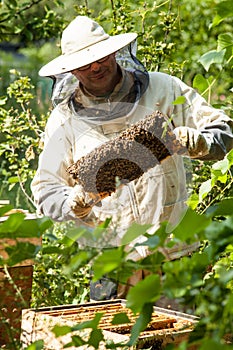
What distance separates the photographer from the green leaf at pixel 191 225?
95cm

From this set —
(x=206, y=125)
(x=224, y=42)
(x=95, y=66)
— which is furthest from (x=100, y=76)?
(x=224, y=42)

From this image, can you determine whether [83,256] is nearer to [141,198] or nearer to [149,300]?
[149,300]

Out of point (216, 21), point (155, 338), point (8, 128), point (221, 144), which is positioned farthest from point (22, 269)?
point (8, 128)

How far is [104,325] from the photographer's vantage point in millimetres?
2188

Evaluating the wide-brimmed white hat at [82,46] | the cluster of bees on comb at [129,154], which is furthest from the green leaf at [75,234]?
the wide-brimmed white hat at [82,46]

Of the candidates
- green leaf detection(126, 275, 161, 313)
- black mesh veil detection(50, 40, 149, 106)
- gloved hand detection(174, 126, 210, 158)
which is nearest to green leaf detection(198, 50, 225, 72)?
green leaf detection(126, 275, 161, 313)

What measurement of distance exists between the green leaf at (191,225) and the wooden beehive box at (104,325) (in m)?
0.96

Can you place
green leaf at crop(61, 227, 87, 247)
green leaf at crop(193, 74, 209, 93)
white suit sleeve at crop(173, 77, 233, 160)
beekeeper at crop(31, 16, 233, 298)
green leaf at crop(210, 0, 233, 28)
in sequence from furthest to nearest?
1. beekeeper at crop(31, 16, 233, 298)
2. white suit sleeve at crop(173, 77, 233, 160)
3. green leaf at crop(193, 74, 209, 93)
4. green leaf at crop(210, 0, 233, 28)
5. green leaf at crop(61, 227, 87, 247)

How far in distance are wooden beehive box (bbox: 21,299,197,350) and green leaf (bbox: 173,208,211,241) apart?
96 cm

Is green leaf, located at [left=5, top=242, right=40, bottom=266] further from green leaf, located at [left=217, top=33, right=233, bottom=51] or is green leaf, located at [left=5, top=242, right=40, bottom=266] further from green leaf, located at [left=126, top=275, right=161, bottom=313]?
green leaf, located at [left=217, top=33, right=233, bottom=51]

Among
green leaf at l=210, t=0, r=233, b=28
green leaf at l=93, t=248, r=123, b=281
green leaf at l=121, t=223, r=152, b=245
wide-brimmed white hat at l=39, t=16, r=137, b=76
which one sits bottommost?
wide-brimmed white hat at l=39, t=16, r=137, b=76

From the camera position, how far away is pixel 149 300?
3.05 ft

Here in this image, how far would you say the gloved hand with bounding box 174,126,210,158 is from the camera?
316 centimetres

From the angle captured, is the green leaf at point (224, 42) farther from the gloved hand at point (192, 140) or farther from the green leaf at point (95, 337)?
the gloved hand at point (192, 140)
